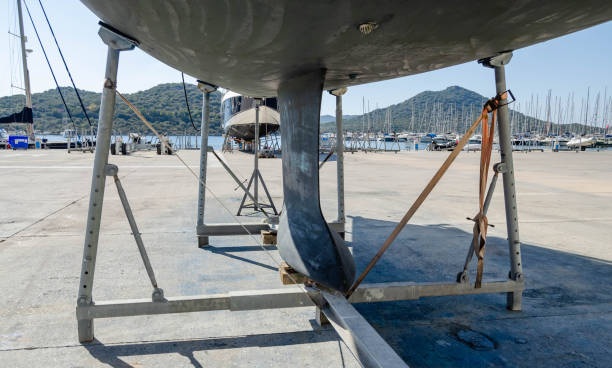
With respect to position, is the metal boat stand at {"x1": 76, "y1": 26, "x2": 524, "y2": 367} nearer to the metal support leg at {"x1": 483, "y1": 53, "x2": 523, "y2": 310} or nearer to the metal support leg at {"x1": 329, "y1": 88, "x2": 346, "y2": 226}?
the metal support leg at {"x1": 483, "y1": 53, "x2": 523, "y2": 310}

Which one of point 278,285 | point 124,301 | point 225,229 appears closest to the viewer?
point 124,301

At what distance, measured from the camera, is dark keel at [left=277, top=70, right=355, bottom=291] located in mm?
2295

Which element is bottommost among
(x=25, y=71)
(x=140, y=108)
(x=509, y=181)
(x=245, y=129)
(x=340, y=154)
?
(x=509, y=181)

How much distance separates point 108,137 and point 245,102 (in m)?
21.6

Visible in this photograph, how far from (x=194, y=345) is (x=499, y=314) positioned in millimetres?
2404

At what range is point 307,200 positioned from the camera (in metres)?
2.44

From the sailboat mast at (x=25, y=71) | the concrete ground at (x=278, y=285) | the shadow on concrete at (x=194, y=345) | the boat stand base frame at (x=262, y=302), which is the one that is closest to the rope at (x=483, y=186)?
the boat stand base frame at (x=262, y=302)

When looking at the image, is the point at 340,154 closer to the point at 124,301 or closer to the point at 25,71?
the point at 124,301

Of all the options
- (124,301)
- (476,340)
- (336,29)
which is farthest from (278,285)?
(336,29)

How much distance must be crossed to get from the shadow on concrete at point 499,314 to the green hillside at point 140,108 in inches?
135

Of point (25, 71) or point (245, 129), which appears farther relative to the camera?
point (25, 71)

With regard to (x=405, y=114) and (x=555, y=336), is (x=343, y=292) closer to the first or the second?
(x=555, y=336)

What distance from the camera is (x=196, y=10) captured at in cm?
165

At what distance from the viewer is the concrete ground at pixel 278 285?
238 centimetres
